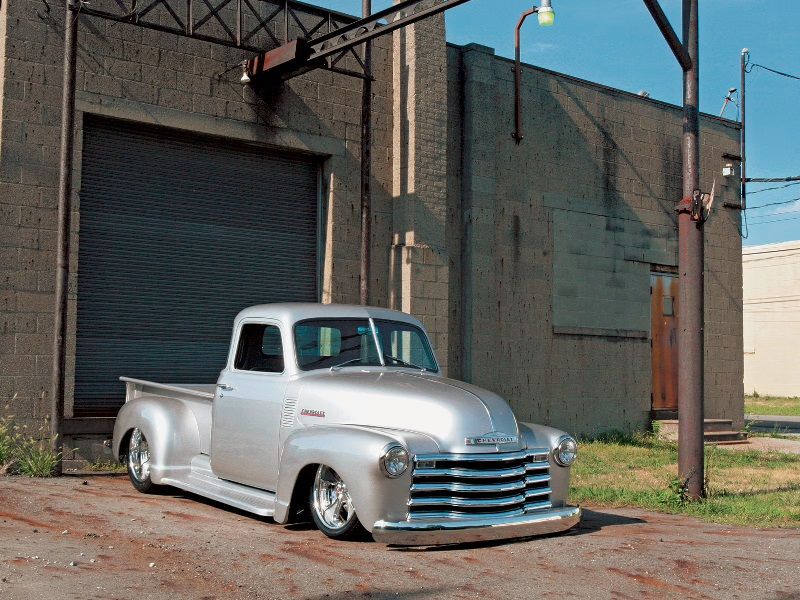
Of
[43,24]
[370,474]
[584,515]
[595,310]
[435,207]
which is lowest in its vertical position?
[584,515]

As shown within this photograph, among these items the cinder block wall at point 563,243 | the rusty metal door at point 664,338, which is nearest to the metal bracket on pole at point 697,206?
the cinder block wall at point 563,243

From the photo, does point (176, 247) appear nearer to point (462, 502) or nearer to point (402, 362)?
point (402, 362)

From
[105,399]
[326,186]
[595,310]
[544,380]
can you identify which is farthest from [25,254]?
[595,310]

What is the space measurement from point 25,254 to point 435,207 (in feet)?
20.4

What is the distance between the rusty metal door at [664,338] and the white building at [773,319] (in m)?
35.1

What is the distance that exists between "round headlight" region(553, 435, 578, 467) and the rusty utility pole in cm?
252

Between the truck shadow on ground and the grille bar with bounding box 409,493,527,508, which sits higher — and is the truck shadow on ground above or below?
below

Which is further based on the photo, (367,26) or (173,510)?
(367,26)

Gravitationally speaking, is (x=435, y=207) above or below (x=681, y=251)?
above

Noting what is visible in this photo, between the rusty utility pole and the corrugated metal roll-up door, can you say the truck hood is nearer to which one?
the rusty utility pole

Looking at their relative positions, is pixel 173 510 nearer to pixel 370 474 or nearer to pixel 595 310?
pixel 370 474

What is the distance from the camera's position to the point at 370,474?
7.07m

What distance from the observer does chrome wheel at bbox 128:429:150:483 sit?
10133 mm

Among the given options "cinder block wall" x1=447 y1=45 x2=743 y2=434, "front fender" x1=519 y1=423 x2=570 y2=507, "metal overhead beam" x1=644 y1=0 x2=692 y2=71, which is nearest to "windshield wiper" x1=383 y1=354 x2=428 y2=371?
"front fender" x1=519 y1=423 x2=570 y2=507
